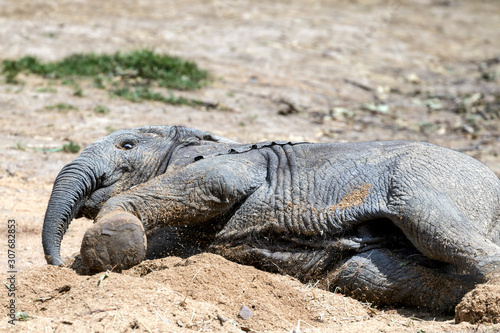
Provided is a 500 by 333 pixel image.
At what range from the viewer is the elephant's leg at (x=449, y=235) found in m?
3.89

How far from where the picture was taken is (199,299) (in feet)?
12.7

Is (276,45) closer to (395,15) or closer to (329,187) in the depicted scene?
(395,15)

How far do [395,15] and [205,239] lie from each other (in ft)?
47.1

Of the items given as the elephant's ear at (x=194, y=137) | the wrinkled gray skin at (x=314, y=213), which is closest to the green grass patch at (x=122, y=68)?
the elephant's ear at (x=194, y=137)

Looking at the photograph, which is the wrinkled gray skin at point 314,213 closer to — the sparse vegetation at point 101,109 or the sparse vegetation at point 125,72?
the sparse vegetation at point 101,109

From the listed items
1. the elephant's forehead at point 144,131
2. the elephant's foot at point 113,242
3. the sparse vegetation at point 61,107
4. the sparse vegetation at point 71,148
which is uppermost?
the elephant's forehead at point 144,131

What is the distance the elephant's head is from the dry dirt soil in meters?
0.37

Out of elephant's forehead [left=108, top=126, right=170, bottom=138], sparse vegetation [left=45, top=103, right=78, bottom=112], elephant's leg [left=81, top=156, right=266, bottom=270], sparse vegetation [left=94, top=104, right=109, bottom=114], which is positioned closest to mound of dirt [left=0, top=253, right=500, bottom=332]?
elephant's leg [left=81, top=156, right=266, bottom=270]

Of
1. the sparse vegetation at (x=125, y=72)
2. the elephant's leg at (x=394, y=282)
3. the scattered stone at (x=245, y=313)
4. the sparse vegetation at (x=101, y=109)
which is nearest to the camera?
the scattered stone at (x=245, y=313)

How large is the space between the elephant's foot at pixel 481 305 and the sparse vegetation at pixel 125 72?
664cm

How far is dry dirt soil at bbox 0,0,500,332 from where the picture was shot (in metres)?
3.79

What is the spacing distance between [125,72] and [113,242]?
682cm

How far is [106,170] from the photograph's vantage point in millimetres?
4719

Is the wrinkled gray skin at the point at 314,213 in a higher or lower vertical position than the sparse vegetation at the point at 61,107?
higher
